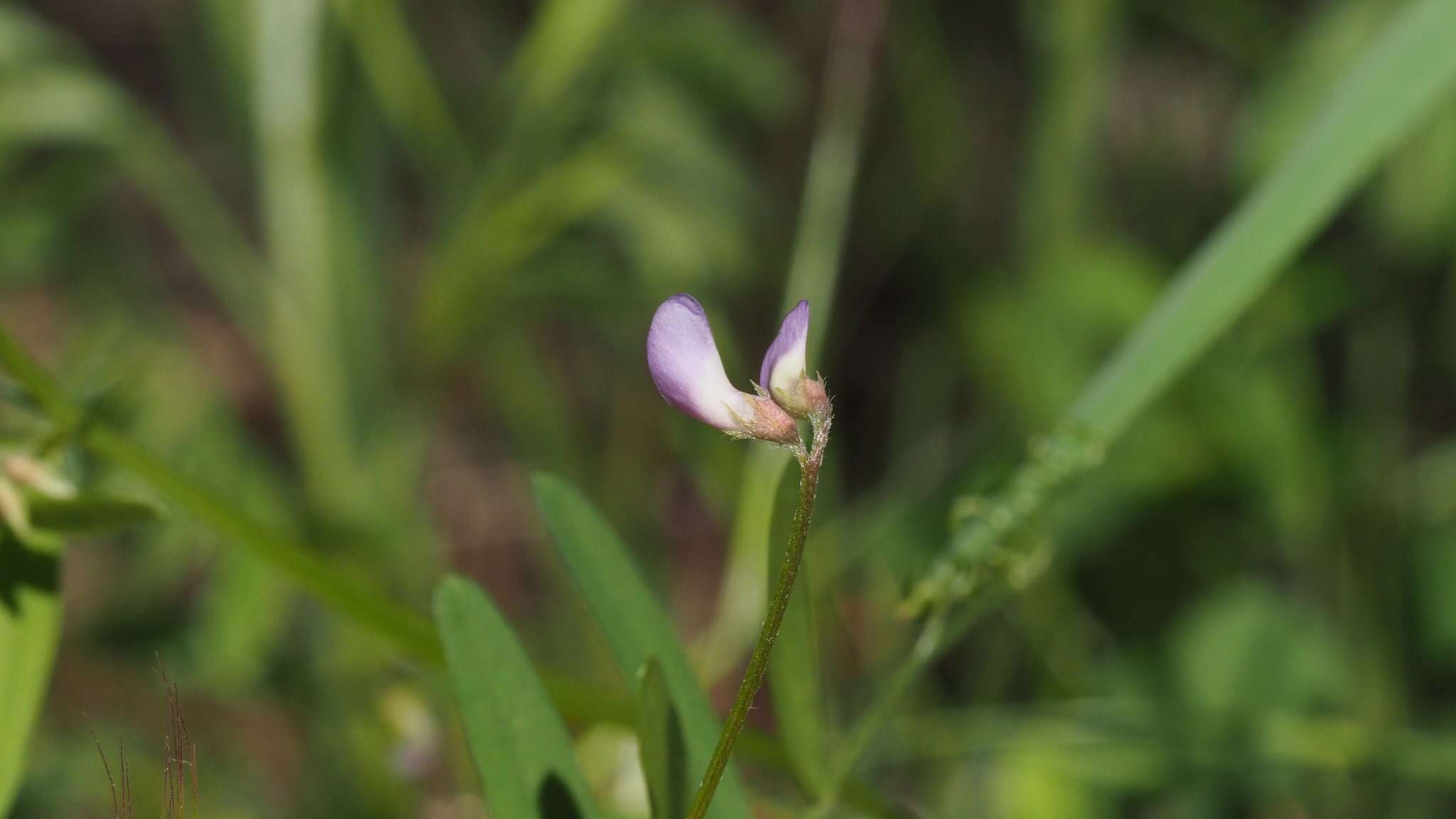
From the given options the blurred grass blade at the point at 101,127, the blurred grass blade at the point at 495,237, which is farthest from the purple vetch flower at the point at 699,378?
the blurred grass blade at the point at 101,127

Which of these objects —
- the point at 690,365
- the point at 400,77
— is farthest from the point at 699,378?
the point at 400,77

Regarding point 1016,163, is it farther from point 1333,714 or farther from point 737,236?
point 1333,714

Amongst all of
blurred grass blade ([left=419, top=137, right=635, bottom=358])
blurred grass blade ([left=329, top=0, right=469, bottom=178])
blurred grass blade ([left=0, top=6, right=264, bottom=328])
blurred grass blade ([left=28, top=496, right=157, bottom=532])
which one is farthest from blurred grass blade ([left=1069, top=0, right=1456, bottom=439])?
blurred grass blade ([left=0, top=6, right=264, bottom=328])

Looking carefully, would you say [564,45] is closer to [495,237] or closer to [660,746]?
[495,237]

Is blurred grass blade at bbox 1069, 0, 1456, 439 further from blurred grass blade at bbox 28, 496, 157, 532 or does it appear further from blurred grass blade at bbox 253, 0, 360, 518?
blurred grass blade at bbox 253, 0, 360, 518

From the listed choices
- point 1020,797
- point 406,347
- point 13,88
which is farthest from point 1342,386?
point 13,88

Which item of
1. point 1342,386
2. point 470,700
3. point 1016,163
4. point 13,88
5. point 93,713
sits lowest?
point 470,700
